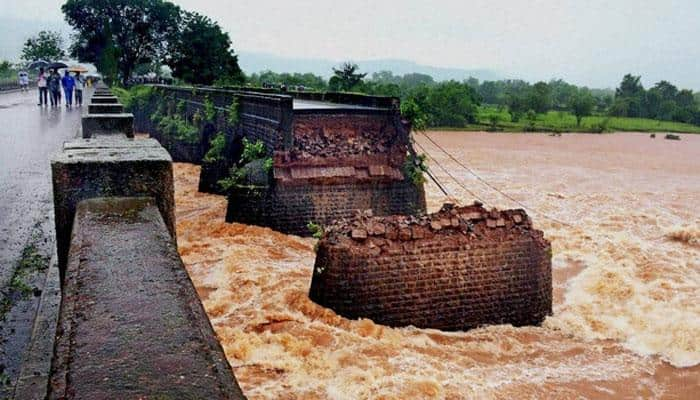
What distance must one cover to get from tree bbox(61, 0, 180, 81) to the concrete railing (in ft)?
164

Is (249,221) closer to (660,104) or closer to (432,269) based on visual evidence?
(432,269)

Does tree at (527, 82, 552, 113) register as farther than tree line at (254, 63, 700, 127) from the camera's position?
Yes

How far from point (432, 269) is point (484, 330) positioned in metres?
1.07

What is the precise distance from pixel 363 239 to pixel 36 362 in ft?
17.7

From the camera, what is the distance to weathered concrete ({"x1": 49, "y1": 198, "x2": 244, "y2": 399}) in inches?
75.2

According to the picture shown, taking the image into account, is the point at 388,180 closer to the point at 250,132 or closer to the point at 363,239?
the point at 250,132

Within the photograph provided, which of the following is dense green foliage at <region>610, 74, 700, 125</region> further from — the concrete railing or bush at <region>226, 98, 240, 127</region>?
the concrete railing

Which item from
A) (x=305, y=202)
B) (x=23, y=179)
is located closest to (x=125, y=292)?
(x=23, y=179)

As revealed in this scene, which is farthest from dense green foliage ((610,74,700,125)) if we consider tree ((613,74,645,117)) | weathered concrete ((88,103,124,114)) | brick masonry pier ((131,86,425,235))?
weathered concrete ((88,103,124,114))

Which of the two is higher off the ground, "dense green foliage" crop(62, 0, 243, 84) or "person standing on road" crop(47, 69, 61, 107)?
"dense green foliage" crop(62, 0, 243, 84)

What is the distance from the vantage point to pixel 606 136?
4975 cm

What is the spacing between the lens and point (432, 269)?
27.8ft

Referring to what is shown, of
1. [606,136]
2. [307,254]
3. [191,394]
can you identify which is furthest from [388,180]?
[606,136]

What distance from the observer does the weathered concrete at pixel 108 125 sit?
605cm
